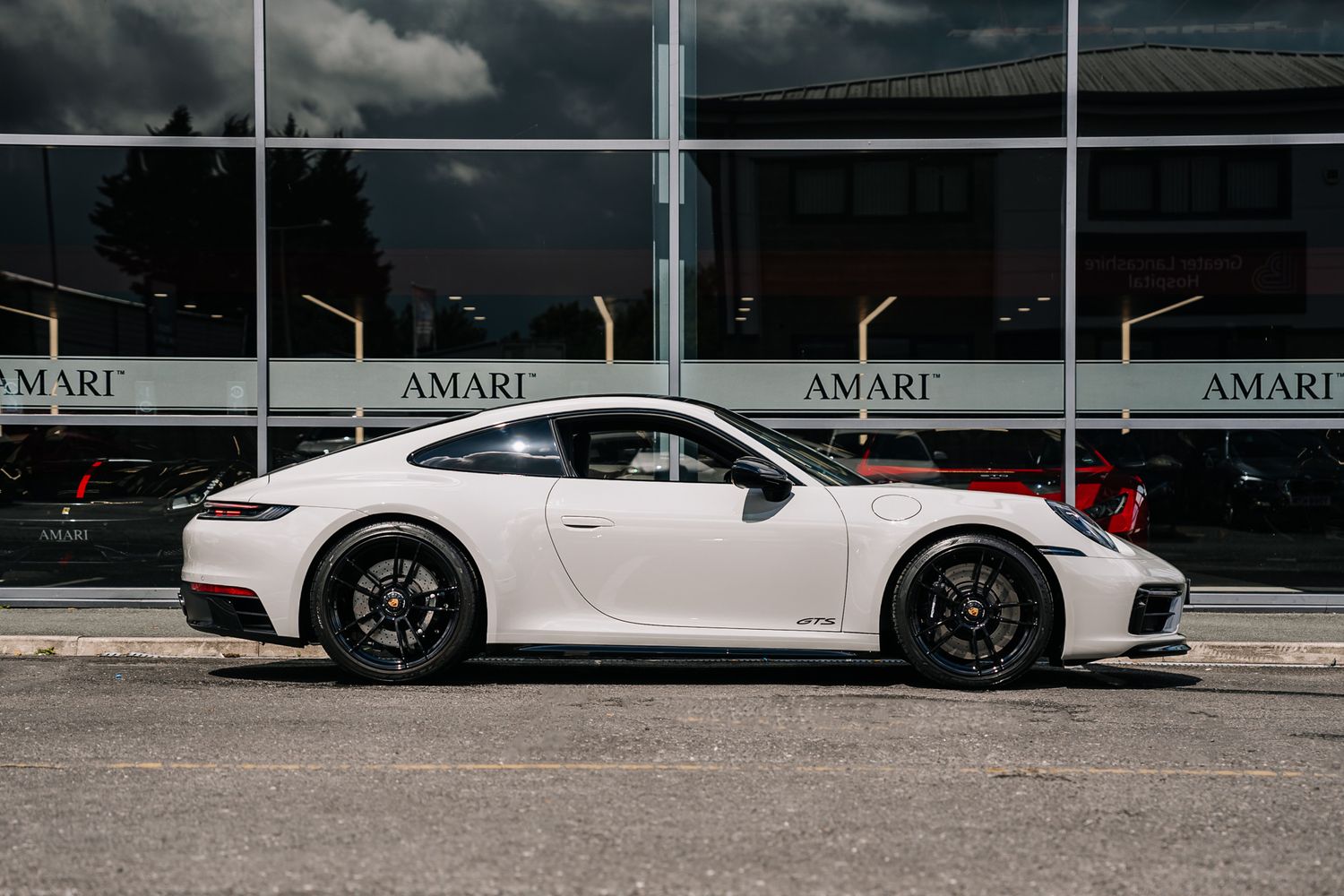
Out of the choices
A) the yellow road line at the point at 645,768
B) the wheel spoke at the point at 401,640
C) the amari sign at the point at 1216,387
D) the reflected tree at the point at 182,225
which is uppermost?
the reflected tree at the point at 182,225

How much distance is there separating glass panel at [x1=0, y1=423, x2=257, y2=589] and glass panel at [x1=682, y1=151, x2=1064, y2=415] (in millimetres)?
3688

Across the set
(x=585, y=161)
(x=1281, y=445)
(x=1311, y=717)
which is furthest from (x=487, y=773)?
(x=1281, y=445)

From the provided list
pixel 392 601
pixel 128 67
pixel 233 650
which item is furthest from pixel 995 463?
pixel 128 67

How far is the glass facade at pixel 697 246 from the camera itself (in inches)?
406

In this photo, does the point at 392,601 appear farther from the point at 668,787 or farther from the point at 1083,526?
the point at 1083,526

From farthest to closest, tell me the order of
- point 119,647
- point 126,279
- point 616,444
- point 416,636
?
1. point 126,279
2. point 119,647
3. point 616,444
4. point 416,636

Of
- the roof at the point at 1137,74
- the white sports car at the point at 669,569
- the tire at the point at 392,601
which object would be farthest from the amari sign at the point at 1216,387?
the tire at the point at 392,601

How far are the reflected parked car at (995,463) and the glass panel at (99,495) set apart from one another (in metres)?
4.65

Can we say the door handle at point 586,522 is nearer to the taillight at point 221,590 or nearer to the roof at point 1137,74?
the taillight at point 221,590

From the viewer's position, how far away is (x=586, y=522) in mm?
A: 6473

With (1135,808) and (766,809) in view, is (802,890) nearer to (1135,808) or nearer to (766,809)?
(766,809)

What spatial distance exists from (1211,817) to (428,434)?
398 cm

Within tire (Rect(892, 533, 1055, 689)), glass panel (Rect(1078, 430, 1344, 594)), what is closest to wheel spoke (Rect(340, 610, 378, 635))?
tire (Rect(892, 533, 1055, 689))

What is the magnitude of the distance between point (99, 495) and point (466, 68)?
13.7ft
